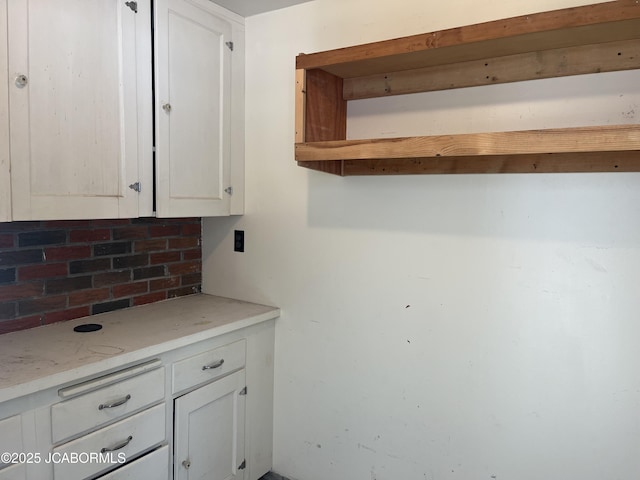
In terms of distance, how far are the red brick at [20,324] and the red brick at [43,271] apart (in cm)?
16

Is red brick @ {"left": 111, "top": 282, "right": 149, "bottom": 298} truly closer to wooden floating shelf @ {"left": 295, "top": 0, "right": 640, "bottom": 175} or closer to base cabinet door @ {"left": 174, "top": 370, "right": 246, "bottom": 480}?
base cabinet door @ {"left": 174, "top": 370, "right": 246, "bottom": 480}

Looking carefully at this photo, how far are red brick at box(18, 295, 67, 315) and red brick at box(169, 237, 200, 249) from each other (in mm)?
605

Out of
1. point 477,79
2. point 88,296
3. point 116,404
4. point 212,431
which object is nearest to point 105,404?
point 116,404

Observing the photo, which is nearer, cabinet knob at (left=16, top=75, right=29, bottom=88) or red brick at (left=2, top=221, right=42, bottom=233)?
cabinet knob at (left=16, top=75, right=29, bottom=88)

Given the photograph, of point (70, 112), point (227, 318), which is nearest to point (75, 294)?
point (227, 318)

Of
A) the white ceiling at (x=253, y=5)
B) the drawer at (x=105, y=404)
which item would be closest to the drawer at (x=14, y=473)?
the drawer at (x=105, y=404)

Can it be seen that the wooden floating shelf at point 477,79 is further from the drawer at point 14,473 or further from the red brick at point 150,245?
the drawer at point 14,473

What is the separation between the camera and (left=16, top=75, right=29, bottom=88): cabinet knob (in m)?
1.46

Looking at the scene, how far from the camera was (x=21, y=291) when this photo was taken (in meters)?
1.82

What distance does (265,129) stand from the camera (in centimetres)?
226

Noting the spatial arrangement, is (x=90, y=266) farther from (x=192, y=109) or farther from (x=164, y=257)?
(x=192, y=109)

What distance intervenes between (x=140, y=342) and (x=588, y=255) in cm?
160

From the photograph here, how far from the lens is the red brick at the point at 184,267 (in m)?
2.44

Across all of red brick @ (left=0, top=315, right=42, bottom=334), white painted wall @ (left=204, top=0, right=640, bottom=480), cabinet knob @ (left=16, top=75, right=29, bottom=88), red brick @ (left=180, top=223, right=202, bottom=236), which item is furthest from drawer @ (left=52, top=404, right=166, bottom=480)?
cabinet knob @ (left=16, top=75, right=29, bottom=88)
